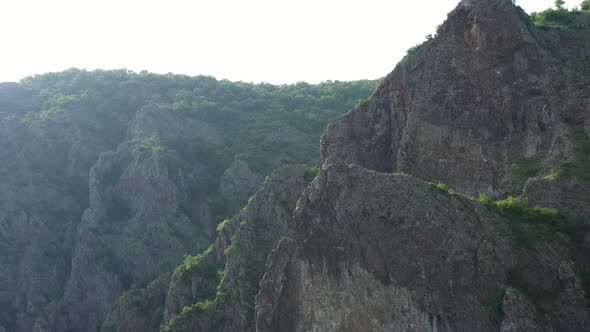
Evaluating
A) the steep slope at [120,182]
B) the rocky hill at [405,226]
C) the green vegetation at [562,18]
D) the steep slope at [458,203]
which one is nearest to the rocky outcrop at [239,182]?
the steep slope at [120,182]

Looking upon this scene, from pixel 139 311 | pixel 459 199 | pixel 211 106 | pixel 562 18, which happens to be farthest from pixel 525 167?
pixel 211 106

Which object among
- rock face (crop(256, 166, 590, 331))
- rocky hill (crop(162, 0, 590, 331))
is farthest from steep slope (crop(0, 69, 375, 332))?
rock face (crop(256, 166, 590, 331))

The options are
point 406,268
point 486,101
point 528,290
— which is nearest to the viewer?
point 528,290

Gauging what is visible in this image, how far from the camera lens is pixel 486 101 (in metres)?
42.7

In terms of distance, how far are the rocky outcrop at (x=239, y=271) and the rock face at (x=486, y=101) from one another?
36.8 ft

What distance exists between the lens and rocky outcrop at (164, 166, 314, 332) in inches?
2135

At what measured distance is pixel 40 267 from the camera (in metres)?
91.9

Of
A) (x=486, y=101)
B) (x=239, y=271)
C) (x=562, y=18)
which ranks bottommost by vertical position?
(x=239, y=271)

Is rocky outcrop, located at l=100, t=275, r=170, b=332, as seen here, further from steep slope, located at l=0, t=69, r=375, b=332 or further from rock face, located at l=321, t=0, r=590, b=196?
rock face, located at l=321, t=0, r=590, b=196

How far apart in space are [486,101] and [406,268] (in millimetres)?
15410

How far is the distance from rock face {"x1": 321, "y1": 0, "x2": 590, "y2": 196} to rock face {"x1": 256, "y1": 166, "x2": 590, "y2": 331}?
759 centimetres

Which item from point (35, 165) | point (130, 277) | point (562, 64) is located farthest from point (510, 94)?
point (35, 165)

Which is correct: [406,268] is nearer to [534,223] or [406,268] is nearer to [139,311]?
[534,223]

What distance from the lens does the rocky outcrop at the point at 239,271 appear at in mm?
54219
